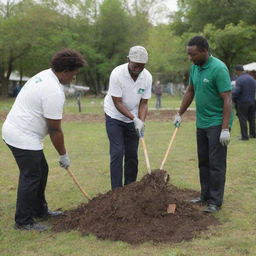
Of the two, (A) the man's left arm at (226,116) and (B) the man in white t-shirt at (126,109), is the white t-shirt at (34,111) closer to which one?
(B) the man in white t-shirt at (126,109)

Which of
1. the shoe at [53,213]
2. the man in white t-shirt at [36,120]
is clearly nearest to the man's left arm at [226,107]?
the man in white t-shirt at [36,120]

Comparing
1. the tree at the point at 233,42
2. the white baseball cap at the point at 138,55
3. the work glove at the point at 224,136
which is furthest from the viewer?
the tree at the point at 233,42

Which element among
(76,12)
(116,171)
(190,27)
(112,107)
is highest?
(76,12)

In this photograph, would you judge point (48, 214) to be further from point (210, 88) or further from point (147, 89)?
point (210, 88)

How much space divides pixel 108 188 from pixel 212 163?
6.51 ft

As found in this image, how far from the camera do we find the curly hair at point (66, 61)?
445 cm

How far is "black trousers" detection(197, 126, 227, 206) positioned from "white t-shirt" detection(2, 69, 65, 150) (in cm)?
198

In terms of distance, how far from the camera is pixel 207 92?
17.0ft

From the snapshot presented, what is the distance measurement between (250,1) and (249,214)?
21.9m

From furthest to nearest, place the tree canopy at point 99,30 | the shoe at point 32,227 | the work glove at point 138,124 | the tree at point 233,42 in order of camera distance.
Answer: the tree canopy at point 99,30 → the tree at point 233,42 → the work glove at point 138,124 → the shoe at point 32,227

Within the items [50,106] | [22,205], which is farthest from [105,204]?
[50,106]

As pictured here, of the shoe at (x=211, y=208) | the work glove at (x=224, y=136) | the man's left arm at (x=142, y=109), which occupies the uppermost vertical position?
the man's left arm at (x=142, y=109)

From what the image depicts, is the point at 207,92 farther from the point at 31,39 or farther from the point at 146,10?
the point at 146,10

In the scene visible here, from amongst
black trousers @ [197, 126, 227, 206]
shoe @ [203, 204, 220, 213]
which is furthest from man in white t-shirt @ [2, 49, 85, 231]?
shoe @ [203, 204, 220, 213]
